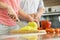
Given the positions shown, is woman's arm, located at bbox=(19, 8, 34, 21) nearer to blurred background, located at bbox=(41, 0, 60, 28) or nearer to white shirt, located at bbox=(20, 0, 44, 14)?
white shirt, located at bbox=(20, 0, 44, 14)

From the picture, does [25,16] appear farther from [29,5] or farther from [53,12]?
[53,12]

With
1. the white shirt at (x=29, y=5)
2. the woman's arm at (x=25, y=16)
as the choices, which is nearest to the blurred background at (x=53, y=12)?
the white shirt at (x=29, y=5)

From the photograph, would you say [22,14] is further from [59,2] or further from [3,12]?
[59,2]

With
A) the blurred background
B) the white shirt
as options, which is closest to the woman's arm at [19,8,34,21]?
the white shirt

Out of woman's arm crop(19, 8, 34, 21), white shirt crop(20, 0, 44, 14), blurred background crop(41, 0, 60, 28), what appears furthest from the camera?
blurred background crop(41, 0, 60, 28)

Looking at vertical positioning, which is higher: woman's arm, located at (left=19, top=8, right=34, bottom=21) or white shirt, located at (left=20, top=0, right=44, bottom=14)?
white shirt, located at (left=20, top=0, right=44, bottom=14)

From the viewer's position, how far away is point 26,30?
1043 mm

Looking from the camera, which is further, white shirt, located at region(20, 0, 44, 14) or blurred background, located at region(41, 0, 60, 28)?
blurred background, located at region(41, 0, 60, 28)

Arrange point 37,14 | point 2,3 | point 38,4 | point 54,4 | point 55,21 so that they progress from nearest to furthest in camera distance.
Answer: point 2,3 < point 37,14 < point 38,4 < point 55,21 < point 54,4

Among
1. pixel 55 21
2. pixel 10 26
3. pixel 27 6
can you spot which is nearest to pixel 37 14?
pixel 27 6

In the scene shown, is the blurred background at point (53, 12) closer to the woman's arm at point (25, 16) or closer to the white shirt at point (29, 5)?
the white shirt at point (29, 5)

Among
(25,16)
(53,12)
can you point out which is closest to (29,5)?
(25,16)

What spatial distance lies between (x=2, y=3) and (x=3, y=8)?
0.12ft

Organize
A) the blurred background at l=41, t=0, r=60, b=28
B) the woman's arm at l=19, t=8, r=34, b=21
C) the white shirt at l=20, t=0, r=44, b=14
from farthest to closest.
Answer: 1. the blurred background at l=41, t=0, r=60, b=28
2. the white shirt at l=20, t=0, r=44, b=14
3. the woman's arm at l=19, t=8, r=34, b=21
